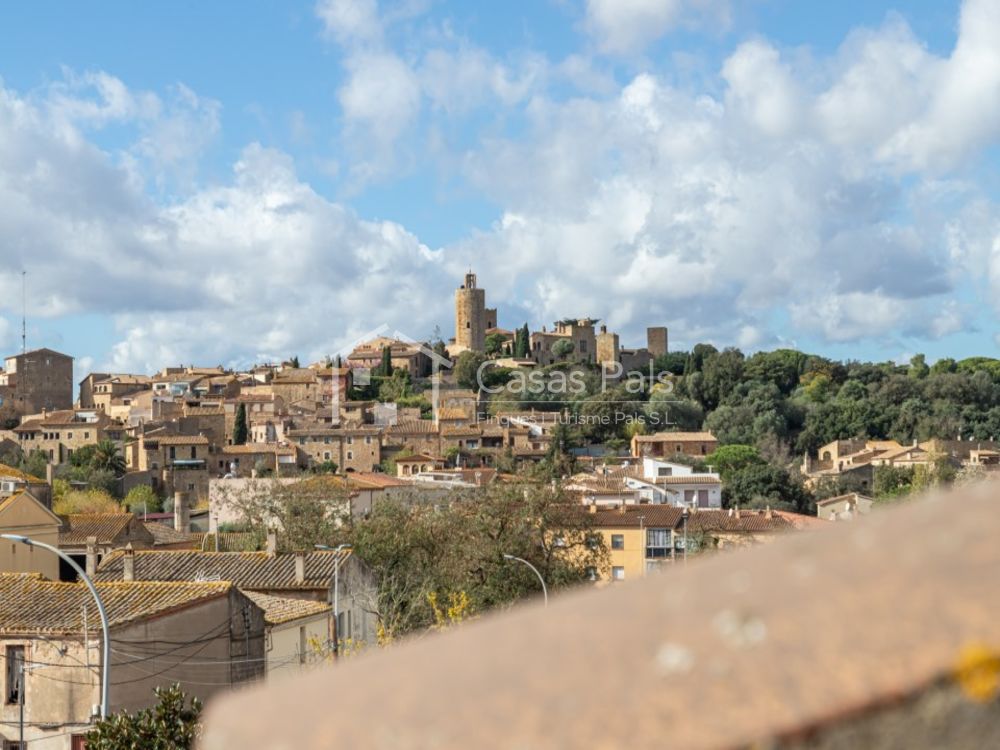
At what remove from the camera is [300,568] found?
32.5 m

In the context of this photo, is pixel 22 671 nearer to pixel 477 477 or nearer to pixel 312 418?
pixel 477 477

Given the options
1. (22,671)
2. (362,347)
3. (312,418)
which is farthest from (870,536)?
(362,347)

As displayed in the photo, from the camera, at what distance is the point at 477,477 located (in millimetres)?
90562

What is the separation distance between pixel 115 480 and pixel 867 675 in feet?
334

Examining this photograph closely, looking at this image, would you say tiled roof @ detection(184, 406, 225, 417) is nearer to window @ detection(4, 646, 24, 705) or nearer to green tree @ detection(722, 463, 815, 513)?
green tree @ detection(722, 463, 815, 513)

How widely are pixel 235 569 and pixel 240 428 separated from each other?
289 feet

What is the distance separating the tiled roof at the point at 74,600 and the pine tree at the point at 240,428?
308ft

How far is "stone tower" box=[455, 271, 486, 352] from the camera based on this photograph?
608 feet

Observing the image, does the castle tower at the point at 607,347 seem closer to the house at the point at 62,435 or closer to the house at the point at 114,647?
the house at the point at 62,435

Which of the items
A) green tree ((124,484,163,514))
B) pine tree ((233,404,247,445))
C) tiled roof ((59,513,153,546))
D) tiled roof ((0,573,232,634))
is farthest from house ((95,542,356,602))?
pine tree ((233,404,247,445))

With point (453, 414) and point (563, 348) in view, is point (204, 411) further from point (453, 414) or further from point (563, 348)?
point (563, 348)

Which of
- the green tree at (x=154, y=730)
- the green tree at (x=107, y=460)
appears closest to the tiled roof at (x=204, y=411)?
the green tree at (x=107, y=460)

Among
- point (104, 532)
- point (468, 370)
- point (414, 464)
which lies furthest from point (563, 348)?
point (104, 532)

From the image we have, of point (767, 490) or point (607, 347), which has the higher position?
point (607, 347)
